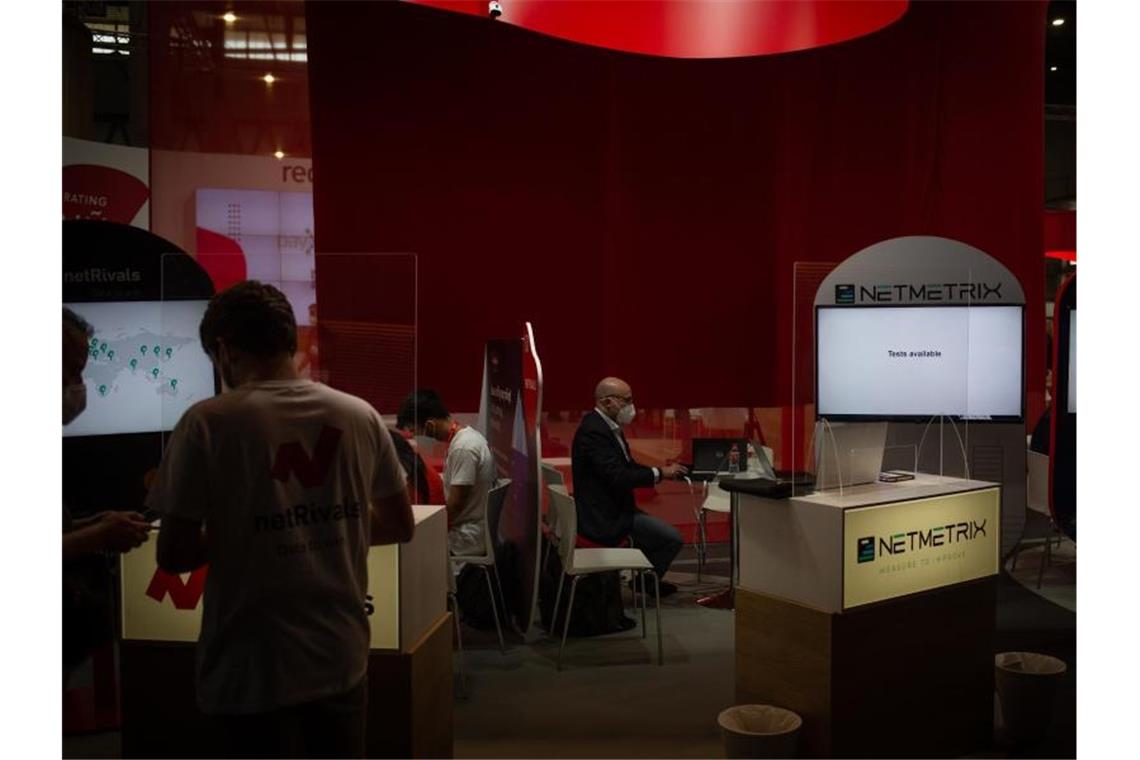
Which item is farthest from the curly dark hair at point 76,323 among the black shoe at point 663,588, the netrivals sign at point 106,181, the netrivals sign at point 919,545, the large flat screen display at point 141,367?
the netrivals sign at point 106,181

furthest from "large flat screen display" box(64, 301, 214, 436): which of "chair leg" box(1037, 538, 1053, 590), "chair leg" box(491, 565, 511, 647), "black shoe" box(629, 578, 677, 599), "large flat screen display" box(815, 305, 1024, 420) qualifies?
"chair leg" box(1037, 538, 1053, 590)

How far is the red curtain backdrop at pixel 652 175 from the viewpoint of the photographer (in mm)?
4590

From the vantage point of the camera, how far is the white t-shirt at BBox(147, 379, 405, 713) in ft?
5.34

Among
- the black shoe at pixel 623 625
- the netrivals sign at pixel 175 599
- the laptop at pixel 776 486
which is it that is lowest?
the black shoe at pixel 623 625

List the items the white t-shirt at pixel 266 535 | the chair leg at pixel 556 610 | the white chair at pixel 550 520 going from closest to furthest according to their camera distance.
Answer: the white t-shirt at pixel 266 535 → the chair leg at pixel 556 610 → the white chair at pixel 550 520

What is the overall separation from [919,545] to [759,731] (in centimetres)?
76

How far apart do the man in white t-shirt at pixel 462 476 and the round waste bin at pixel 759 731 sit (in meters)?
1.49

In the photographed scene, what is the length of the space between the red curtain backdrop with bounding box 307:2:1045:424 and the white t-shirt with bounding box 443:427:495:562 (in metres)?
0.69

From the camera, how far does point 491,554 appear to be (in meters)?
4.07

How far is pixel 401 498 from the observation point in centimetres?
186

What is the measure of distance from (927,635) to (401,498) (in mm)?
1943

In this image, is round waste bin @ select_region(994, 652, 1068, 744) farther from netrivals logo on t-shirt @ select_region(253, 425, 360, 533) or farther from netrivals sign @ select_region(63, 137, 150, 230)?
netrivals sign @ select_region(63, 137, 150, 230)

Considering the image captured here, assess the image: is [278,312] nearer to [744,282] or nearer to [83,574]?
[83,574]

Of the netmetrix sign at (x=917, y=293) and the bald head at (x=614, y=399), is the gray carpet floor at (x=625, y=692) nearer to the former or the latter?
the bald head at (x=614, y=399)
